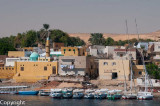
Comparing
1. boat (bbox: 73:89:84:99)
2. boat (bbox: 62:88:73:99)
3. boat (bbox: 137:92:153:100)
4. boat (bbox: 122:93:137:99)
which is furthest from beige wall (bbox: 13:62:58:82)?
boat (bbox: 137:92:153:100)

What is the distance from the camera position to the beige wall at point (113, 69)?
66625mm

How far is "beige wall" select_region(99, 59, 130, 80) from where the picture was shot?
66625mm

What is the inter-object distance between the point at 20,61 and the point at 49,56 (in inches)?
172

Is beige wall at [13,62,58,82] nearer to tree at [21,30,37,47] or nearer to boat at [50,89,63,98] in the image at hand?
boat at [50,89,63,98]

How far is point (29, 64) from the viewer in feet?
227

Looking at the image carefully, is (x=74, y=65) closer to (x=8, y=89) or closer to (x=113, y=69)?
(x=113, y=69)

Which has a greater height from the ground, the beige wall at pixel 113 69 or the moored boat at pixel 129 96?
the beige wall at pixel 113 69

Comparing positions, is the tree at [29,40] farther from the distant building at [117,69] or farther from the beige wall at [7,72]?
the distant building at [117,69]

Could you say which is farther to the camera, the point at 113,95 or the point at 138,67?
the point at 138,67

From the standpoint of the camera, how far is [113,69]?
6731 centimetres

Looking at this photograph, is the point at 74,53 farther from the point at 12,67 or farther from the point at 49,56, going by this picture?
the point at 12,67

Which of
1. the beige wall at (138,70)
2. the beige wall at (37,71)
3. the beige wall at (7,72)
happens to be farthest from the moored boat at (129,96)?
the beige wall at (7,72)

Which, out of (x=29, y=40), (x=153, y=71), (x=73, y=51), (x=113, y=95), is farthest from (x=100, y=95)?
(x=29, y=40)

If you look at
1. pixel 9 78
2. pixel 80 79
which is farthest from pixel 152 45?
pixel 9 78
